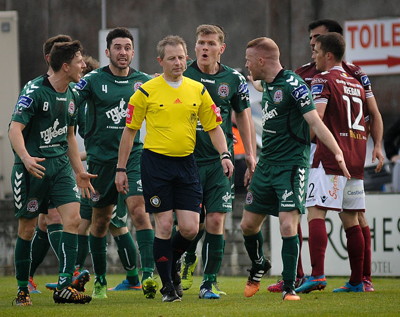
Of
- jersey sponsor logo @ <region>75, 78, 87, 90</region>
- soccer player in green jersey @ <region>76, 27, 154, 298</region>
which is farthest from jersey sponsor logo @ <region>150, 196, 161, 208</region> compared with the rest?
jersey sponsor logo @ <region>75, 78, 87, 90</region>

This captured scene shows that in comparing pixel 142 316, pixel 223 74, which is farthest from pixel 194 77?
pixel 142 316

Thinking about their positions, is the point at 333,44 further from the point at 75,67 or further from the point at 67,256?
the point at 67,256

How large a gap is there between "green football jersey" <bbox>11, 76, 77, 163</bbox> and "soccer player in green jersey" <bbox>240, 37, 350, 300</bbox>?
1746 millimetres

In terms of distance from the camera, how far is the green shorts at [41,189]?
1100cm

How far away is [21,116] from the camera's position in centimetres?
1080

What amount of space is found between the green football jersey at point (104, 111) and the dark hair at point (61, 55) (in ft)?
3.46

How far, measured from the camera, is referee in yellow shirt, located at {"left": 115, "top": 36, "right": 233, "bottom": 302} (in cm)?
1077

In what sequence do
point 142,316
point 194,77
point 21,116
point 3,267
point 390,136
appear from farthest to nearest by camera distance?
point 390,136, point 3,267, point 194,77, point 21,116, point 142,316

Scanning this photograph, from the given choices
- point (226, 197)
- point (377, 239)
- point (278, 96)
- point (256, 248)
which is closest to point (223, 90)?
point (278, 96)

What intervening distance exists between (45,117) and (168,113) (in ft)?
3.72

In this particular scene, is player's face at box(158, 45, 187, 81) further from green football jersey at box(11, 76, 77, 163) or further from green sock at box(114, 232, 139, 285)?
green sock at box(114, 232, 139, 285)

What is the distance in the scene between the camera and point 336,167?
12039 mm

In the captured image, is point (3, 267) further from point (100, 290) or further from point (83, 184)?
point (83, 184)

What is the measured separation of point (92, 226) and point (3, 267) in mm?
4770
